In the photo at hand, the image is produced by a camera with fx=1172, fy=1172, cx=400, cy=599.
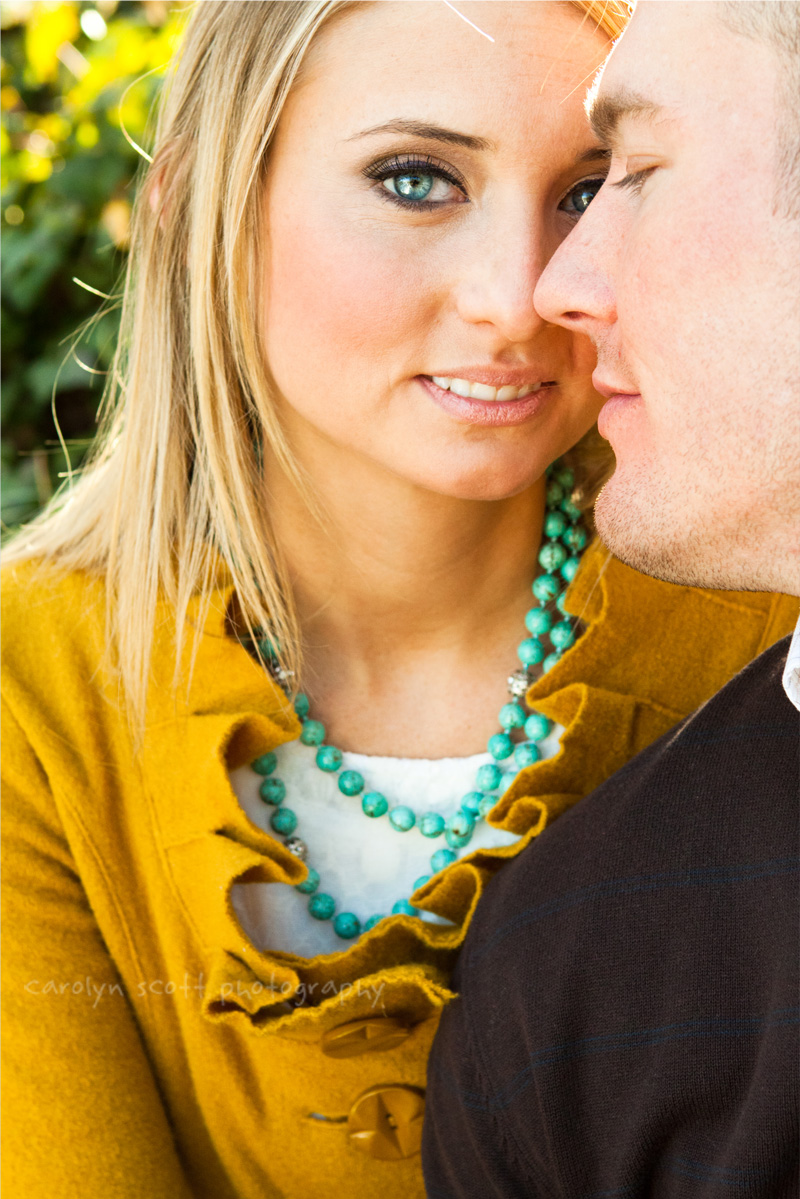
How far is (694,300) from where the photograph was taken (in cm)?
128

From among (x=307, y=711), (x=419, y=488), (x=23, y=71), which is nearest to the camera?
(x=419, y=488)

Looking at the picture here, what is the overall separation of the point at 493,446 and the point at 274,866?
2.16 ft

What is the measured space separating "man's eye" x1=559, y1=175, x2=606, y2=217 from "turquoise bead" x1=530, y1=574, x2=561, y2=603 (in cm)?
58

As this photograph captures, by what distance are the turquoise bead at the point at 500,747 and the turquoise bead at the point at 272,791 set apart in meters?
0.33

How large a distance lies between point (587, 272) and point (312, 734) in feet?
2.72

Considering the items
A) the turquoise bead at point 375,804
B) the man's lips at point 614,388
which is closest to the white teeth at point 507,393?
the man's lips at point 614,388

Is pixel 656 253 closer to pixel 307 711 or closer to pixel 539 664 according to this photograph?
pixel 539 664

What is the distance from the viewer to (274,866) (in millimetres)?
1640

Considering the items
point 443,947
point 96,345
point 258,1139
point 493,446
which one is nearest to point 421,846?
point 443,947

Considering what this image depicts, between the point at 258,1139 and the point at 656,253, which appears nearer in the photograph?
the point at 656,253

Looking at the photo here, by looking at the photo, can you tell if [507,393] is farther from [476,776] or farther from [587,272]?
[476,776]

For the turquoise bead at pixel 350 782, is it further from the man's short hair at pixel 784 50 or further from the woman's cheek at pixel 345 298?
the man's short hair at pixel 784 50

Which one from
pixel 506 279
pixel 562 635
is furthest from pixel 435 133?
pixel 562 635

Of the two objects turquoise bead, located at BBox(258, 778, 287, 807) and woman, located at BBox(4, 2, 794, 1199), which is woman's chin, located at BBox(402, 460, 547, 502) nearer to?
woman, located at BBox(4, 2, 794, 1199)
